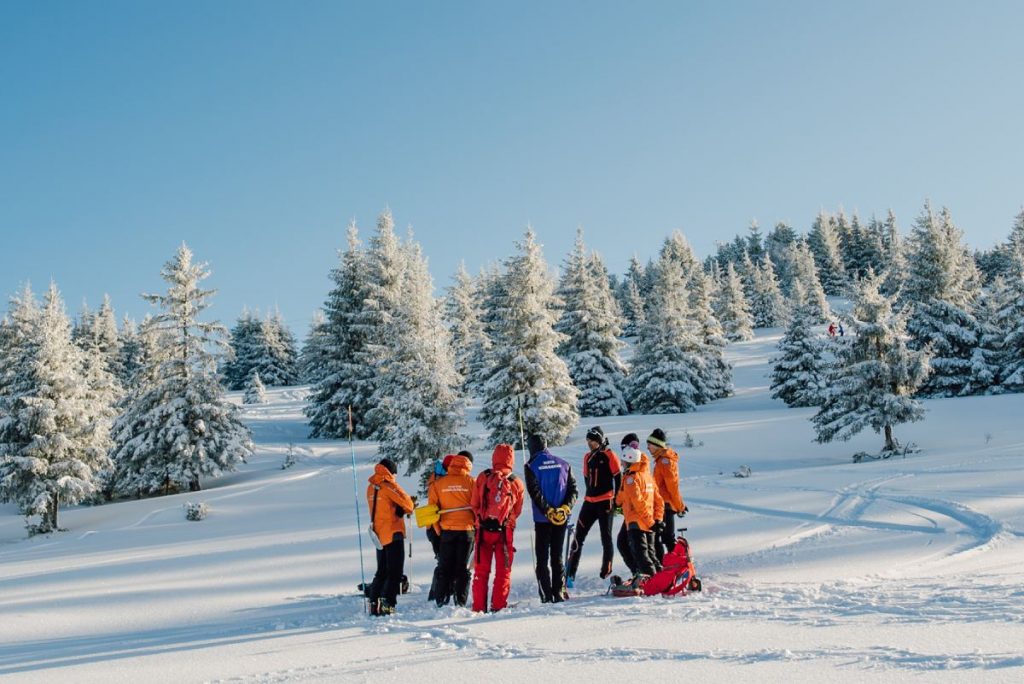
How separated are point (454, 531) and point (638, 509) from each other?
214cm

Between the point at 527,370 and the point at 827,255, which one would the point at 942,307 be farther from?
the point at 827,255

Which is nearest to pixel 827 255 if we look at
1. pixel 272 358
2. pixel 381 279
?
pixel 272 358

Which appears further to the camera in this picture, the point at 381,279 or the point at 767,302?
the point at 767,302

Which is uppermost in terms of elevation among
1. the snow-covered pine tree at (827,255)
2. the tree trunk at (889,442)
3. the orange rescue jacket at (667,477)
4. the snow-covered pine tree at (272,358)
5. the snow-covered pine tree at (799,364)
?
the snow-covered pine tree at (827,255)

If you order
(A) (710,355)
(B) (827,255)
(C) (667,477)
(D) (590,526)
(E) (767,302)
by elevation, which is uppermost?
(B) (827,255)

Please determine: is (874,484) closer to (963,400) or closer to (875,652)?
(875,652)

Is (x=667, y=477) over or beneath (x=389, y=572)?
over

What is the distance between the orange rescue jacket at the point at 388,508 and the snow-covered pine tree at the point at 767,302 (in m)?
78.4

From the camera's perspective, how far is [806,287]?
7375cm

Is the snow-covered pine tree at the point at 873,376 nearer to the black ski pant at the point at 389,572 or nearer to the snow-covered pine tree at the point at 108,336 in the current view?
the black ski pant at the point at 389,572

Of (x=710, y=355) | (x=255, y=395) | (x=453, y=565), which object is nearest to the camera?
(x=453, y=565)

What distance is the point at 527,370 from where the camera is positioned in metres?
26.3

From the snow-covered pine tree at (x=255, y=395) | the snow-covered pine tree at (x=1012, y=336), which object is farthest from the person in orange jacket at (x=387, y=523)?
the snow-covered pine tree at (x=255, y=395)

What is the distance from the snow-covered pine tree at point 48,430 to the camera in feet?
77.9
